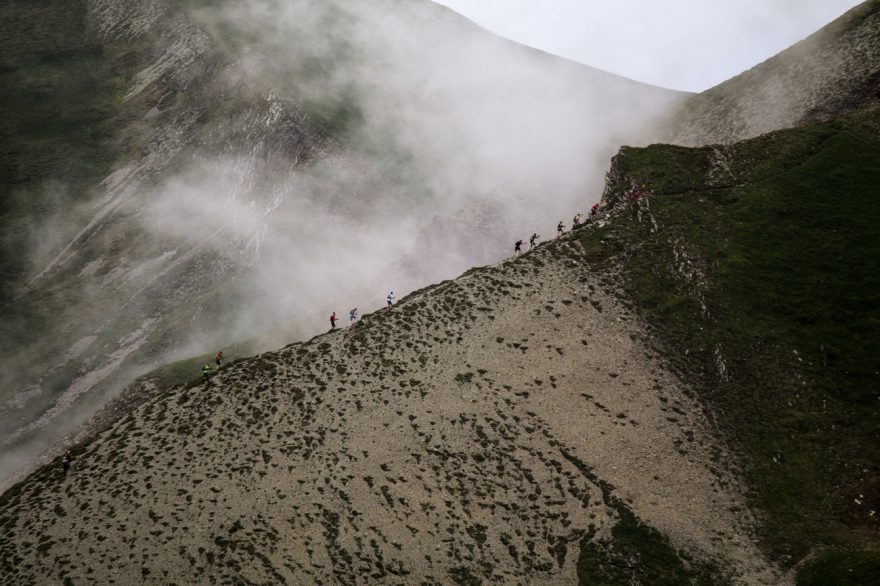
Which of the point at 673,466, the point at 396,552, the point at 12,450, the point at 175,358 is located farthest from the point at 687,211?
the point at 12,450

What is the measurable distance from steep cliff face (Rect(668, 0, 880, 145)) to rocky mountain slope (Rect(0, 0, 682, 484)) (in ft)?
52.7

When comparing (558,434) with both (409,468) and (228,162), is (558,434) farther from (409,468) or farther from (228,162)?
(228,162)

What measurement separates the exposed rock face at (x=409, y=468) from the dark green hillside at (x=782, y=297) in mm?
2870

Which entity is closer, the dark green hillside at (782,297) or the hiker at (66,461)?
the dark green hillside at (782,297)

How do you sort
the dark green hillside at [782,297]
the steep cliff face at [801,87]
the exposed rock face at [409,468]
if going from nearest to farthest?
the exposed rock face at [409,468] < the dark green hillside at [782,297] < the steep cliff face at [801,87]

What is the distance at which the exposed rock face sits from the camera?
35938 mm

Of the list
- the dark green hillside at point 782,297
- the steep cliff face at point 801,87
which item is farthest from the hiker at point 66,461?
the steep cliff face at point 801,87

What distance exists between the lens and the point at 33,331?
311 feet

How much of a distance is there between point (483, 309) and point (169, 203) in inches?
3337

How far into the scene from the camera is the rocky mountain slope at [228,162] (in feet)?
303

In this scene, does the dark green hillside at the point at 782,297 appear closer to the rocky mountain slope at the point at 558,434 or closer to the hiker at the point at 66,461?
the rocky mountain slope at the point at 558,434

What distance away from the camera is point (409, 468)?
133ft

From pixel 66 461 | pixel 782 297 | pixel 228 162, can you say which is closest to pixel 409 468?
pixel 66 461

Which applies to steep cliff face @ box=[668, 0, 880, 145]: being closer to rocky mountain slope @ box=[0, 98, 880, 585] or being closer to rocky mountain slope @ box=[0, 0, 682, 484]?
rocky mountain slope @ box=[0, 98, 880, 585]
